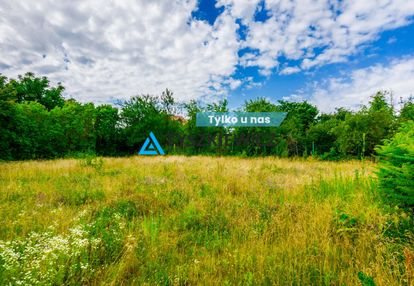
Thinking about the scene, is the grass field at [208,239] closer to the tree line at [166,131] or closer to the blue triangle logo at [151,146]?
the tree line at [166,131]

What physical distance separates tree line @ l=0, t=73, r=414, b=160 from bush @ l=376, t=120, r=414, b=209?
12510mm

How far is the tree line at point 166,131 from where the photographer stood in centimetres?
1433

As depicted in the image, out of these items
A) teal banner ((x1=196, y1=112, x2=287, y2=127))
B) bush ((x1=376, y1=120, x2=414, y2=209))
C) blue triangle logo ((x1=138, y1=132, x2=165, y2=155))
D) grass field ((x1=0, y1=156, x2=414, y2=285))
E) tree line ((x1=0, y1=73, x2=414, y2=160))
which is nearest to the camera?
grass field ((x1=0, y1=156, x2=414, y2=285))

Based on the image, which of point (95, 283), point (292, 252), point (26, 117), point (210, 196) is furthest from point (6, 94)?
point (292, 252)

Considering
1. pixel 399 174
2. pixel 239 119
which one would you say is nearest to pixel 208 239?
pixel 399 174

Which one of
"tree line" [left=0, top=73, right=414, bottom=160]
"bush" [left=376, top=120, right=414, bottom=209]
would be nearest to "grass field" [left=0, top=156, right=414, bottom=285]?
"bush" [left=376, top=120, right=414, bottom=209]

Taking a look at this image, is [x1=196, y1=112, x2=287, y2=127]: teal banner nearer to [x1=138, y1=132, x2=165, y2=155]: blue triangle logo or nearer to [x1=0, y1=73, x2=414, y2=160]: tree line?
[x1=0, y1=73, x2=414, y2=160]: tree line

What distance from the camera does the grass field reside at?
2146mm

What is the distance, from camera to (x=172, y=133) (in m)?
23.7

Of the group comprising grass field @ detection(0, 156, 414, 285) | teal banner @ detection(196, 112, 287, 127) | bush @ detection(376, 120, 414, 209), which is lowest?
grass field @ detection(0, 156, 414, 285)

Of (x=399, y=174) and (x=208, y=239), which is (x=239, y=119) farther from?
(x=208, y=239)

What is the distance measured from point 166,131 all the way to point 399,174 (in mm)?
22093

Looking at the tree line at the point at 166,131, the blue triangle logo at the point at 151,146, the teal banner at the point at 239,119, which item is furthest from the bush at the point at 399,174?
the blue triangle logo at the point at 151,146

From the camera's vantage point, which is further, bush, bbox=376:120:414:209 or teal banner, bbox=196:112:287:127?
teal banner, bbox=196:112:287:127
